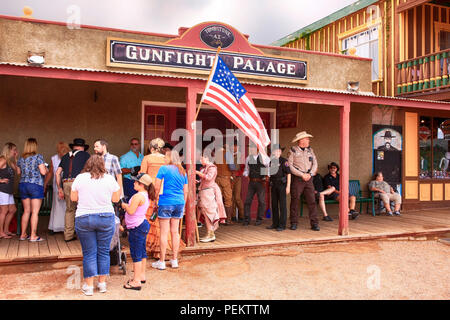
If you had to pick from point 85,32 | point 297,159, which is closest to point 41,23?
point 85,32

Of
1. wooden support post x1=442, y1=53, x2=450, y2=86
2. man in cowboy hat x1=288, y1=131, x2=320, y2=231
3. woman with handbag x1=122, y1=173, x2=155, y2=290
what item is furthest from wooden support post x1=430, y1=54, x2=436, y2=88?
woman with handbag x1=122, y1=173, x2=155, y2=290

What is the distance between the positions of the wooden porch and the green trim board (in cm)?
665

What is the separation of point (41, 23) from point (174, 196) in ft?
15.8

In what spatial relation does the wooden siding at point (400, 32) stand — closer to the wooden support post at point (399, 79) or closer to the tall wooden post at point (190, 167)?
the wooden support post at point (399, 79)

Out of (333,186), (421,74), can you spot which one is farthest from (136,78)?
(421,74)

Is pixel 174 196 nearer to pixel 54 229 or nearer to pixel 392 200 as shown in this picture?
pixel 54 229

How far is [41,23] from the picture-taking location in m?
8.05

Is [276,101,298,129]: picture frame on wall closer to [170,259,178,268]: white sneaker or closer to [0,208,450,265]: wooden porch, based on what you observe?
[0,208,450,265]: wooden porch

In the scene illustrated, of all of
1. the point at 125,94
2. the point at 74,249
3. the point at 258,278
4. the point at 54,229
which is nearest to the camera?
the point at 258,278

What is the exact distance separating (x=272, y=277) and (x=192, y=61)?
17.4 ft

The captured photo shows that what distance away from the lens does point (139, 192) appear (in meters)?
4.79

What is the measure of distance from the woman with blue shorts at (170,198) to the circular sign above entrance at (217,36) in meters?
4.37

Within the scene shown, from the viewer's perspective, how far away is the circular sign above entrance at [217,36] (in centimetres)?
920
